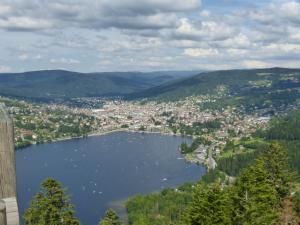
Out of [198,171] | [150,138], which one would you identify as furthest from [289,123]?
[198,171]

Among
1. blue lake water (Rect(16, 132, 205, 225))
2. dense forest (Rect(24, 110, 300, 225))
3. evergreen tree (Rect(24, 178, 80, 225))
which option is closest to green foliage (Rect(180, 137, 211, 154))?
blue lake water (Rect(16, 132, 205, 225))

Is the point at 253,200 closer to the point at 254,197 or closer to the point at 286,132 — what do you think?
the point at 254,197

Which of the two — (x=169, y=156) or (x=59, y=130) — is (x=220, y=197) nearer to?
(x=169, y=156)

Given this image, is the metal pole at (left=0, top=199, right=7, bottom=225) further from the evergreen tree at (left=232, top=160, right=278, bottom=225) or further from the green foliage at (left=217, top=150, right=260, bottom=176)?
the green foliage at (left=217, top=150, right=260, bottom=176)

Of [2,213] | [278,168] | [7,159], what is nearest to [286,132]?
[278,168]

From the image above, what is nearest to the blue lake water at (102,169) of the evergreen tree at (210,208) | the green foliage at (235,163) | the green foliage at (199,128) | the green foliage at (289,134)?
the green foliage at (235,163)
